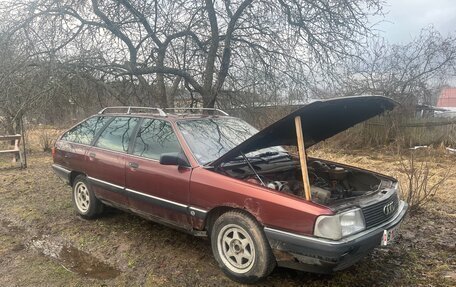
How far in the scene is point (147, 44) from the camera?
8.48 meters

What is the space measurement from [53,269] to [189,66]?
5.86 meters

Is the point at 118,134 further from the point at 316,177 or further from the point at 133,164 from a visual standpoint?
the point at 316,177

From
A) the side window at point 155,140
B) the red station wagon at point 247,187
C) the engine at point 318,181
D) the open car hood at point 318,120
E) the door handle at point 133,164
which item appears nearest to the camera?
the red station wagon at point 247,187

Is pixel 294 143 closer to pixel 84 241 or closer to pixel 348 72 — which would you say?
pixel 84 241

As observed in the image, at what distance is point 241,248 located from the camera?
3.32 metres

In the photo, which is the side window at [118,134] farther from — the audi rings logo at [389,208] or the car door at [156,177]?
the audi rings logo at [389,208]

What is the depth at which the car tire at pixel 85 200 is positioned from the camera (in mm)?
5031

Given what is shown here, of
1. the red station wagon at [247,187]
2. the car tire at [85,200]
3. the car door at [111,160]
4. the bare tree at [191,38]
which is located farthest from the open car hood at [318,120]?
the bare tree at [191,38]

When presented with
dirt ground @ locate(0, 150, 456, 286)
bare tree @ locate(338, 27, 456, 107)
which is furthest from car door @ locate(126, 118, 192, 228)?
bare tree @ locate(338, 27, 456, 107)

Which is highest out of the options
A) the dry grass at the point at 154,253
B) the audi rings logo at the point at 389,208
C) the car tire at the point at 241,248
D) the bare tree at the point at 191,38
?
the bare tree at the point at 191,38

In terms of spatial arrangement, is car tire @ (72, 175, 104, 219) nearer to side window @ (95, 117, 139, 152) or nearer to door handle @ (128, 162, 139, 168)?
side window @ (95, 117, 139, 152)

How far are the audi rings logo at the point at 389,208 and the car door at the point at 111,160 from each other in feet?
9.35

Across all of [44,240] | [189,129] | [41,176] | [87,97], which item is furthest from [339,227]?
[41,176]

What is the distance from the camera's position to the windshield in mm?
3918
